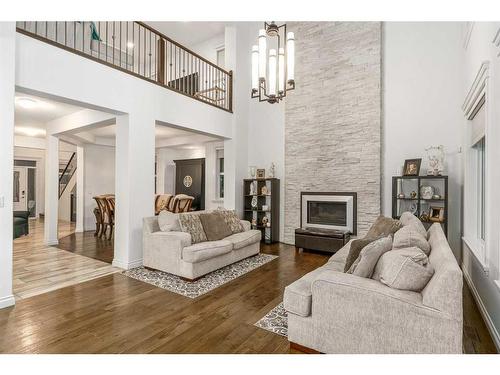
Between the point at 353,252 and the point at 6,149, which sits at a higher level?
the point at 6,149

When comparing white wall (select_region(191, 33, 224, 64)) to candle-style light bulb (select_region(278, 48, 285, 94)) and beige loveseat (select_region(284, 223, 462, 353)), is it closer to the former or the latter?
candle-style light bulb (select_region(278, 48, 285, 94))

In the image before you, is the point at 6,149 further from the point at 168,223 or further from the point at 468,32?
the point at 468,32

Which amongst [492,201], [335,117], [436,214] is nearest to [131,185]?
[335,117]

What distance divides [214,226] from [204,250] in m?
0.77

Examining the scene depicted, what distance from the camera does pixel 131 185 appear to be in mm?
4102

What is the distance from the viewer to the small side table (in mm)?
4879

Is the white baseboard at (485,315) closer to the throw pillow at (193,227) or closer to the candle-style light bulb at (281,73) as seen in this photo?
the candle-style light bulb at (281,73)

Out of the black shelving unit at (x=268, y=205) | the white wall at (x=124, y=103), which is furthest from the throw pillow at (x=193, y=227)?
the black shelving unit at (x=268, y=205)

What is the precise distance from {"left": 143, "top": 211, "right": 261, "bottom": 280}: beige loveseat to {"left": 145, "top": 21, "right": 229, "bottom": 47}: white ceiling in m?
5.08

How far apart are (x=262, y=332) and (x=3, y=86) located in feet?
10.9
